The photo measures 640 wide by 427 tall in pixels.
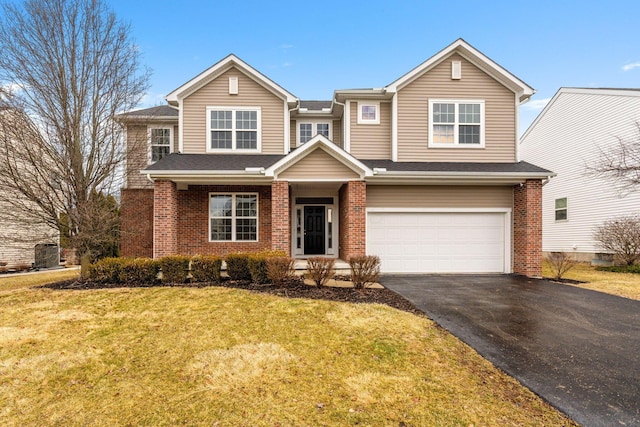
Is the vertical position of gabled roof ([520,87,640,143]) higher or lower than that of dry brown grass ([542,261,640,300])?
higher

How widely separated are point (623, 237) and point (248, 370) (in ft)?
56.1

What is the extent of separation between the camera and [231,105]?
12.5 meters

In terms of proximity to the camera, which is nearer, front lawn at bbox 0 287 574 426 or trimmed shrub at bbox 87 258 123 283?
front lawn at bbox 0 287 574 426

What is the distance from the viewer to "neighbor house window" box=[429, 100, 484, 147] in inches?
484

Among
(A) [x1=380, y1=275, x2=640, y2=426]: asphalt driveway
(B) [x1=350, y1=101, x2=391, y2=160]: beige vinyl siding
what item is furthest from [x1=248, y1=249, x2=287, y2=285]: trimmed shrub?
(B) [x1=350, y1=101, x2=391, y2=160]: beige vinyl siding

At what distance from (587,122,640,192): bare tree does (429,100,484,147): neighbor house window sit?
5050mm

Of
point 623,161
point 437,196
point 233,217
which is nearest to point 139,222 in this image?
point 233,217

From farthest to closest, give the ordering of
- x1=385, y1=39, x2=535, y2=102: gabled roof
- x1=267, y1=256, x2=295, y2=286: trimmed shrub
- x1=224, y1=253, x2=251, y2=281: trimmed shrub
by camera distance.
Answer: x1=385, y1=39, x2=535, y2=102: gabled roof, x1=224, y1=253, x2=251, y2=281: trimmed shrub, x1=267, y1=256, x2=295, y2=286: trimmed shrub

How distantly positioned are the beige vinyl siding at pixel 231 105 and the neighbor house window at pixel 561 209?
16204mm

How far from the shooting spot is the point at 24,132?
348 inches

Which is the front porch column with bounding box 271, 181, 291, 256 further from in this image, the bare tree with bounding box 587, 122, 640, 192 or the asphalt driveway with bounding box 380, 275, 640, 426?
the bare tree with bounding box 587, 122, 640, 192

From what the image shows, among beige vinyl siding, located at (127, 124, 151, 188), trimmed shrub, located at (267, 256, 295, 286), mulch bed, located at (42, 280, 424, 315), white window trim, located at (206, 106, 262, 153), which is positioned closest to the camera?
mulch bed, located at (42, 280, 424, 315)

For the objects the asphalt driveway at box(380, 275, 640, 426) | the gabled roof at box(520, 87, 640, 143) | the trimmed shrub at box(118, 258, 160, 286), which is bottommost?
the asphalt driveway at box(380, 275, 640, 426)

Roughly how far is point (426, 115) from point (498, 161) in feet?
10.7
